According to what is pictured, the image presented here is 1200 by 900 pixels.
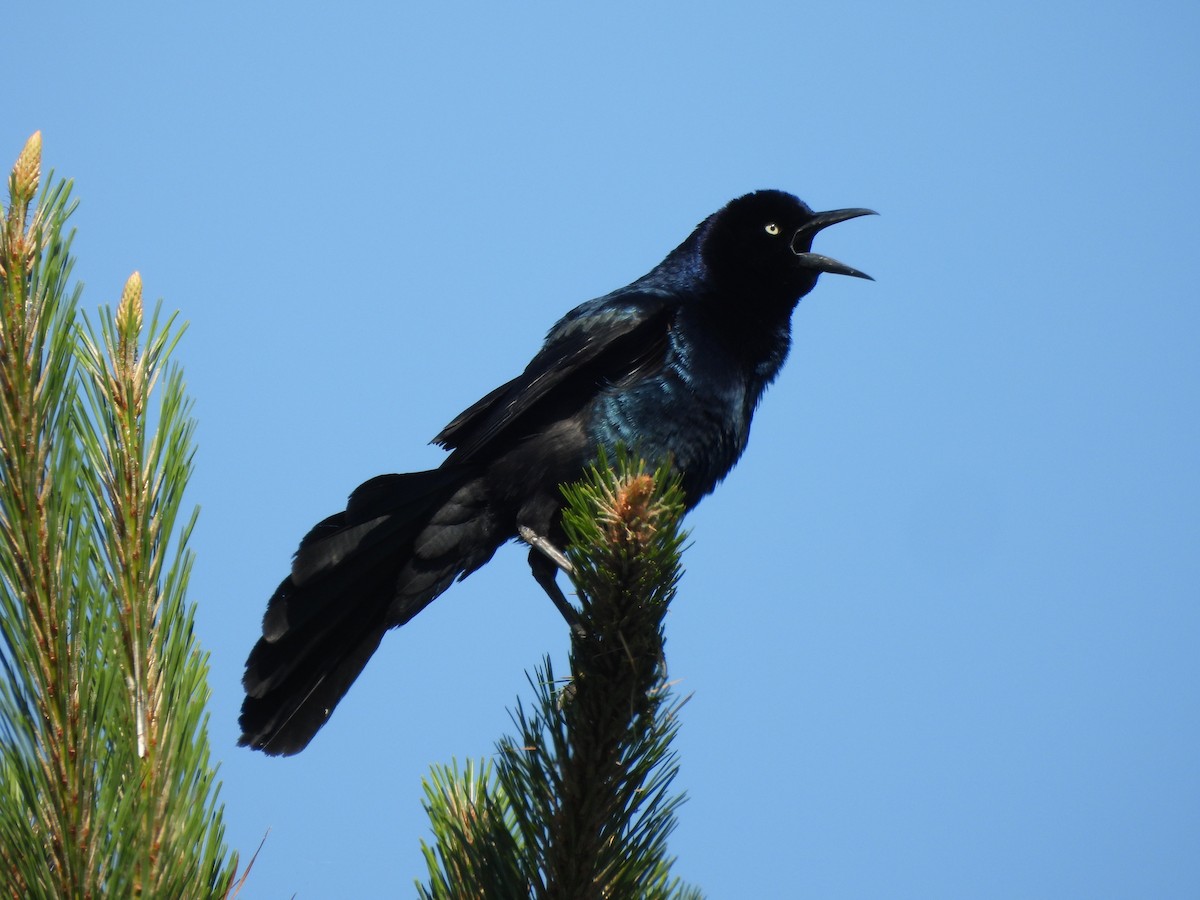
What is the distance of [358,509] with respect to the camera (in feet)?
14.4

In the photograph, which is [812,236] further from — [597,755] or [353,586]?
[597,755]

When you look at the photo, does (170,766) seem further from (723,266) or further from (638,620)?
(723,266)

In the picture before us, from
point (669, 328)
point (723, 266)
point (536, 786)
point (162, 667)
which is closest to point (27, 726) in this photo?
point (162, 667)

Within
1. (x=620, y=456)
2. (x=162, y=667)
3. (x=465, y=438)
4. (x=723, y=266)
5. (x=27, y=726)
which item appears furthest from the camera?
(x=723, y=266)

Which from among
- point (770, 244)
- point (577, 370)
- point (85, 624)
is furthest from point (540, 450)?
point (85, 624)

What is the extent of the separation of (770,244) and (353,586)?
257 cm

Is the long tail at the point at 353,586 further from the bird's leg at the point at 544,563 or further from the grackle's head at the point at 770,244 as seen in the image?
the grackle's head at the point at 770,244

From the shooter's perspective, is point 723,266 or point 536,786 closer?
point 536,786

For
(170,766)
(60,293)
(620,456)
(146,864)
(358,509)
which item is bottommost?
(146,864)

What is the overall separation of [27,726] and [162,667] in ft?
0.62

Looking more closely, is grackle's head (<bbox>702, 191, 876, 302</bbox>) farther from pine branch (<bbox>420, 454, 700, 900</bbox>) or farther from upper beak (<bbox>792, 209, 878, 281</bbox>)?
pine branch (<bbox>420, 454, 700, 900</bbox>)

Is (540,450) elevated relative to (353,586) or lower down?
elevated

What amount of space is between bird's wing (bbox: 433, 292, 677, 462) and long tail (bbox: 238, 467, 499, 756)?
0.21m

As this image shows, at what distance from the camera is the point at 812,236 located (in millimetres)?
5742
